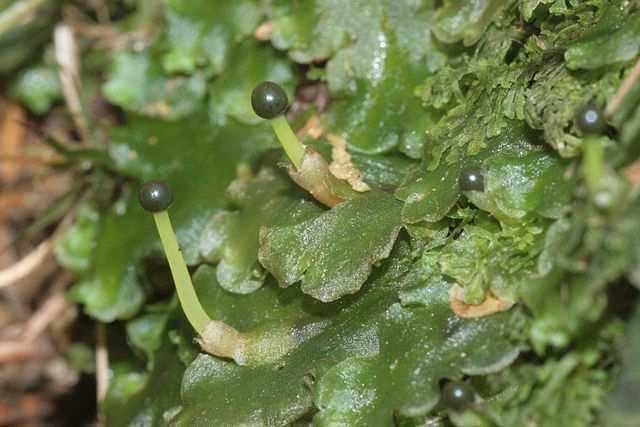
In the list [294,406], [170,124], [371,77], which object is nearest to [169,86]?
[170,124]

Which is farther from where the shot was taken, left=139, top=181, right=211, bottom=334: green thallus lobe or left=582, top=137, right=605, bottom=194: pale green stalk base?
left=139, top=181, right=211, bottom=334: green thallus lobe

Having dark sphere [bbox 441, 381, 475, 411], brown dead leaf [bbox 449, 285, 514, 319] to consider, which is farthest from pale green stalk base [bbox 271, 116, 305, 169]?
dark sphere [bbox 441, 381, 475, 411]

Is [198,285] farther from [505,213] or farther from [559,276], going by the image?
[559,276]

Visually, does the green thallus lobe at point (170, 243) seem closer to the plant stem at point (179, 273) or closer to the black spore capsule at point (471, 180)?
the plant stem at point (179, 273)

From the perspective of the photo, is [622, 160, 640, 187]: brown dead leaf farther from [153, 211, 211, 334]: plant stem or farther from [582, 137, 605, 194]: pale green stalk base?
[153, 211, 211, 334]: plant stem

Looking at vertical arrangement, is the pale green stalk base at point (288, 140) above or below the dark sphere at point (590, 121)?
below

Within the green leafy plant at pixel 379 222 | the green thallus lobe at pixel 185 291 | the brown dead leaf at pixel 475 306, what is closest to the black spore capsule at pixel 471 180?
the green leafy plant at pixel 379 222

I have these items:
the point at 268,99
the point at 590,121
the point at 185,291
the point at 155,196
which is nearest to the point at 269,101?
the point at 268,99

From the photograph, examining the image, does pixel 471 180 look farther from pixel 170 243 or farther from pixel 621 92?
pixel 170 243
